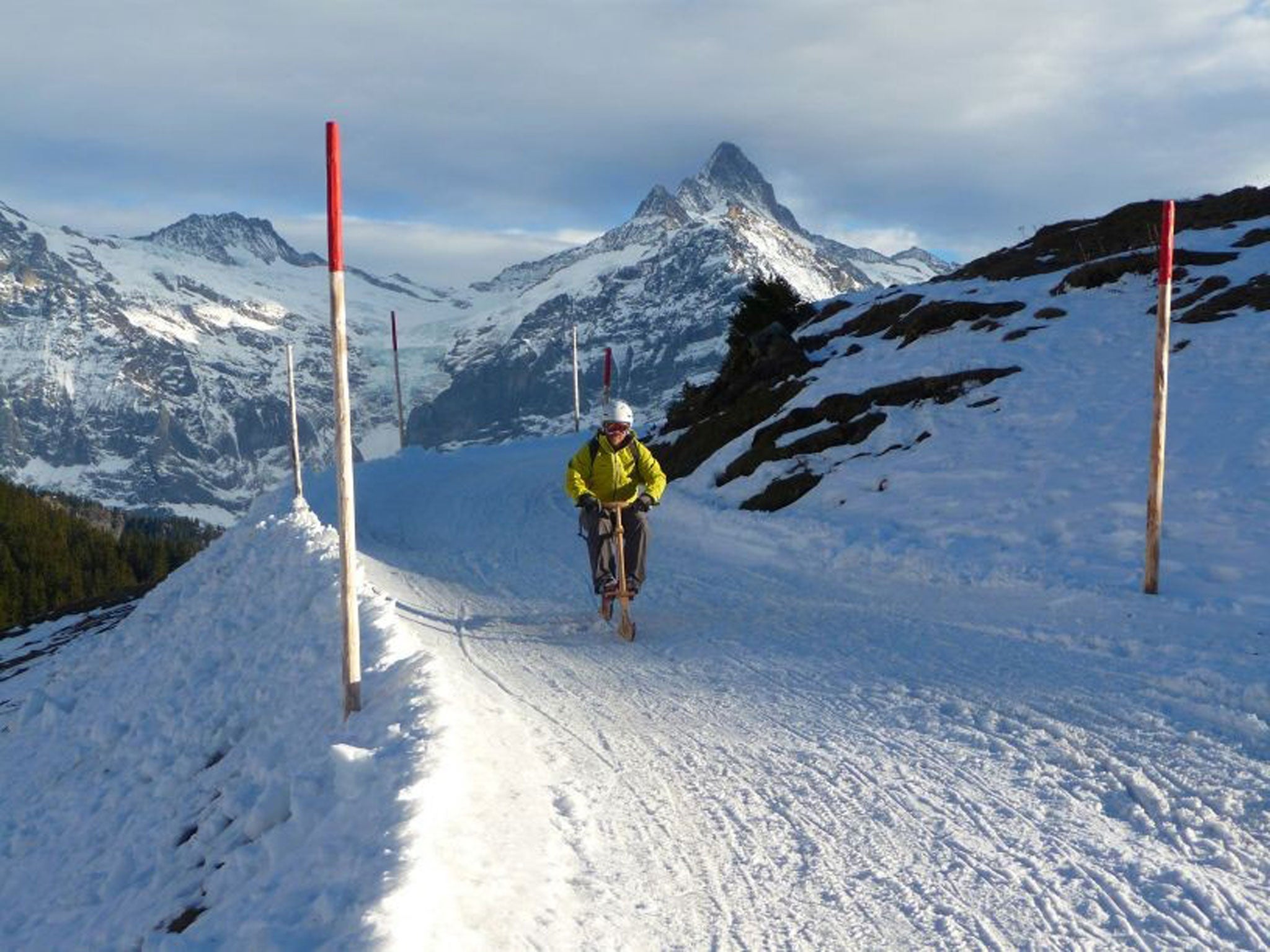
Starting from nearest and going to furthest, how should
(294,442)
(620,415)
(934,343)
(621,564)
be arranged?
(620,415)
(621,564)
(934,343)
(294,442)

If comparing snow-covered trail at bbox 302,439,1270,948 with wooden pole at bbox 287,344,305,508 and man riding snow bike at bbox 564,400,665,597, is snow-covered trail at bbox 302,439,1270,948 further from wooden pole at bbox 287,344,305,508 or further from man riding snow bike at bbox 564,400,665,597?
wooden pole at bbox 287,344,305,508

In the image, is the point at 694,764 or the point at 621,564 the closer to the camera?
the point at 694,764

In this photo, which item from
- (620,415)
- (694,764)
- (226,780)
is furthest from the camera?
(620,415)

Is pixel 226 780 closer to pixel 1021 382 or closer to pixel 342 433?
pixel 342 433

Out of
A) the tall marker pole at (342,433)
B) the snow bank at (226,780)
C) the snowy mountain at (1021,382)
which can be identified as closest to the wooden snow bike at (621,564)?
the snow bank at (226,780)

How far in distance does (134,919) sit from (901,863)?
4.76 metres

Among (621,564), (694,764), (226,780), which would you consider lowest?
(226,780)

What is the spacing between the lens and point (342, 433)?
6.63 meters

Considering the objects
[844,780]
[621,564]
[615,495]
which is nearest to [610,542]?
[621,564]

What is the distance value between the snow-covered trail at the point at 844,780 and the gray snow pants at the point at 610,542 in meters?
0.66

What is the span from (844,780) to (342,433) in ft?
13.1

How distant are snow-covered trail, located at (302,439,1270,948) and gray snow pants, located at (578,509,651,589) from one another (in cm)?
66

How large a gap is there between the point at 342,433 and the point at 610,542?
4.75 metres

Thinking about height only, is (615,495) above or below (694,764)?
above
